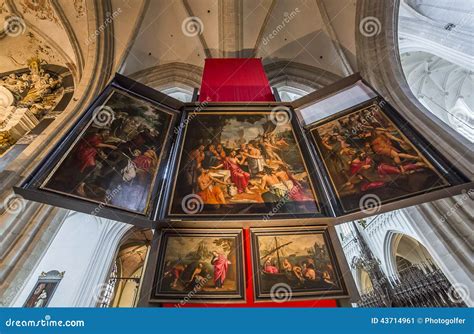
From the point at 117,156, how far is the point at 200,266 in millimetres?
2155

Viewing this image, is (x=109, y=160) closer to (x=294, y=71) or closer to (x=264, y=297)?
(x=264, y=297)

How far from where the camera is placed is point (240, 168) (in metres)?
4.07

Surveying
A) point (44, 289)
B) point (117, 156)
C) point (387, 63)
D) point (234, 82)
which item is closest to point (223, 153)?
point (117, 156)

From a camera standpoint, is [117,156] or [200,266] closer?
[200,266]

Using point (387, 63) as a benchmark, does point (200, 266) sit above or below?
below

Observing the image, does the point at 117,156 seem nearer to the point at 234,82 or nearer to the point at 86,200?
the point at 86,200

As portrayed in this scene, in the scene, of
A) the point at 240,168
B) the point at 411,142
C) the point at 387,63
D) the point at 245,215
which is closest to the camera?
the point at 245,215

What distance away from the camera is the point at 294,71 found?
9.23 m

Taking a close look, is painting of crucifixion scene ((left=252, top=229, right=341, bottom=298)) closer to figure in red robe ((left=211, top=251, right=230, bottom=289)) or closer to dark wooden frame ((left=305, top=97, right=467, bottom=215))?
figure in red robe ((left=211, top=251, right=230, bottom=289))

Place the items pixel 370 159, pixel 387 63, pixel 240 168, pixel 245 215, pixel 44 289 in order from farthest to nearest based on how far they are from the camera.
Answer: pixel 387 63 < pixel 44 289 < pixel 240 168 < pixel 370 159 < pixel 245 215

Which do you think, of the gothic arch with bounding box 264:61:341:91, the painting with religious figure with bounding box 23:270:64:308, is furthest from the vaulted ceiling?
the painting with religious figure with bounding box 23:270:64:308

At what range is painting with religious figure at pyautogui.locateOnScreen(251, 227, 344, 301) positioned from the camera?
9.66ft

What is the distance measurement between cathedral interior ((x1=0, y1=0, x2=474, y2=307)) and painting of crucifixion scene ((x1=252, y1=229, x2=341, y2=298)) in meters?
0.02

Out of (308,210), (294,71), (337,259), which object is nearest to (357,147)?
(308,210)
